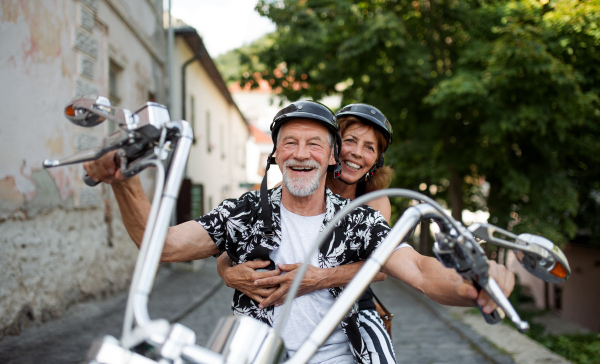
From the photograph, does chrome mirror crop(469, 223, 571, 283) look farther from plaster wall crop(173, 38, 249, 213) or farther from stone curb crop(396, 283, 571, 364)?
plaster wall crop(173, 38, 249, 213)

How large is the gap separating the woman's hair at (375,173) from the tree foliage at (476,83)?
418 cm

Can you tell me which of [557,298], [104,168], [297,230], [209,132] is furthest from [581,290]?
[104,168]

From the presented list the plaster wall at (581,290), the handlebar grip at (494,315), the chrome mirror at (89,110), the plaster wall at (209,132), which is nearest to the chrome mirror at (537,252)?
the handlebar grip at (494,315)

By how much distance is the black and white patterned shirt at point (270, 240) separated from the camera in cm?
226

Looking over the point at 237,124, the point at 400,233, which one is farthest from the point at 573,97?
the point at 237,124

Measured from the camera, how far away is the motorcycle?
1197 mm

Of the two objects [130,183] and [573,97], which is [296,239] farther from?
[573,97]

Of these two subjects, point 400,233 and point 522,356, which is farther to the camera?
point 522,356

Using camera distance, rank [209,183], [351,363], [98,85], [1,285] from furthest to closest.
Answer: [209,183] < [98,85] < [1,285] < [351,363]

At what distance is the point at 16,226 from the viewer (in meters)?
5.58

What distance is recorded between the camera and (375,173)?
11.7ft

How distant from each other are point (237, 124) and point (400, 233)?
1142 inches

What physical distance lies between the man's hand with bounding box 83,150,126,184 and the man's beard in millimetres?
922

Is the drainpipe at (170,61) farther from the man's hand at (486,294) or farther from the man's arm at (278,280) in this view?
the man's hand at (486,294)
